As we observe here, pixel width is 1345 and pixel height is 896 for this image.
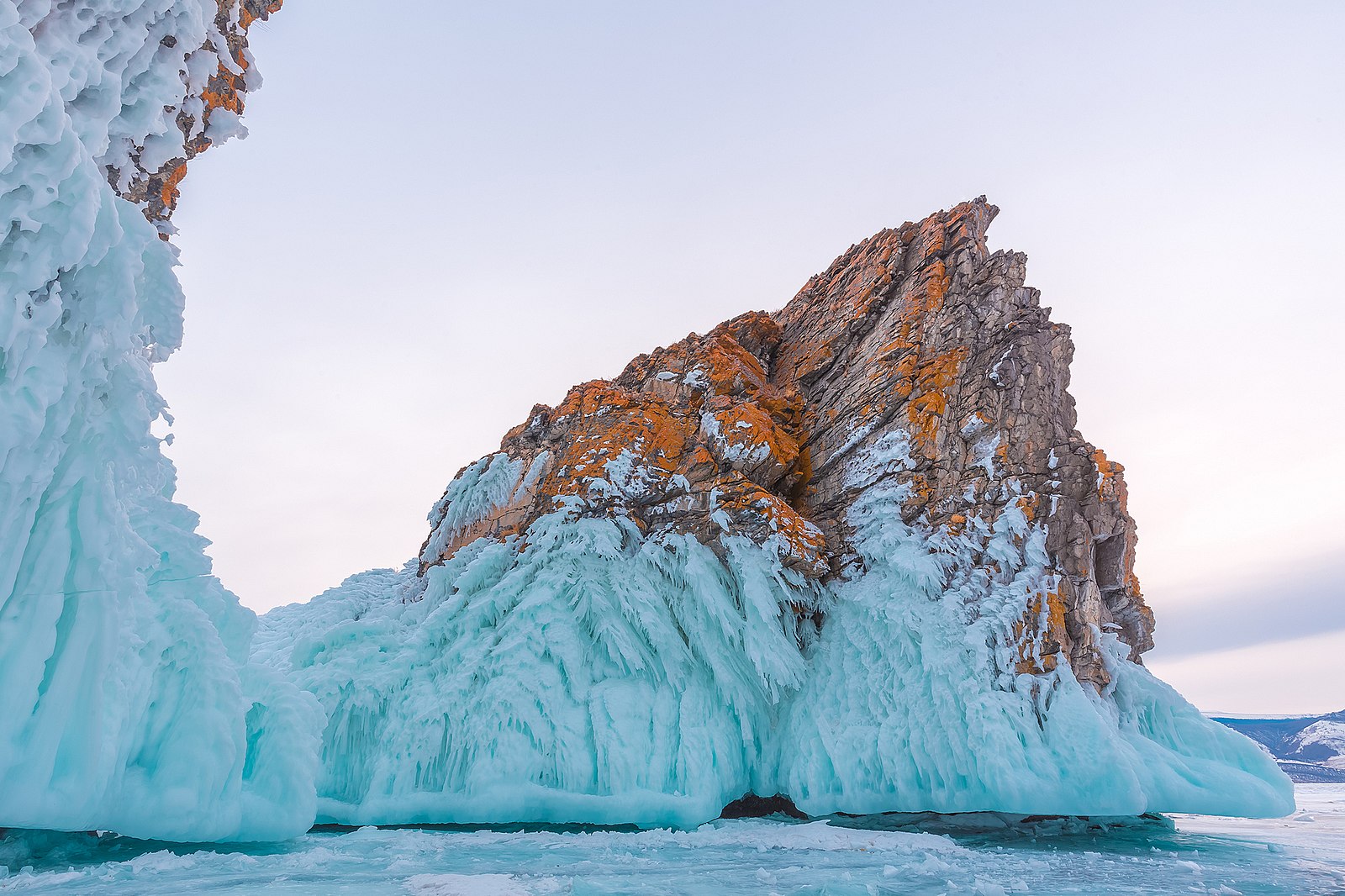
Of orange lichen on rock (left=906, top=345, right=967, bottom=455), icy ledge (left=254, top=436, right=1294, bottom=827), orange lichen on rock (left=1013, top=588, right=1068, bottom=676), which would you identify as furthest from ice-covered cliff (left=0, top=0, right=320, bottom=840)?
orange lichen on rock (left=906, top=345, right=967, bottom=455)

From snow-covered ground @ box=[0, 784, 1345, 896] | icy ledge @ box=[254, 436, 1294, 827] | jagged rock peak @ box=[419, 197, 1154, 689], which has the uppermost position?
jagged rock peak @ box=[419, 197, 1154, 689]

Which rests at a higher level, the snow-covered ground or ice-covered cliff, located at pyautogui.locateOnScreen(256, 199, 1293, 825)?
ice-covered cliff, located at pyautogui.locateOnScreen(256, 199, 1293, 825)

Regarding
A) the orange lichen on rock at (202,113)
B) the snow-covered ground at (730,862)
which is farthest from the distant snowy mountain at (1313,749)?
the orange lichen on rock at (202,113)

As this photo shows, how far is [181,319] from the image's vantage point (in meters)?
7.09

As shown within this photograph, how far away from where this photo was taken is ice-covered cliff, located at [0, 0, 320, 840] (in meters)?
5.56

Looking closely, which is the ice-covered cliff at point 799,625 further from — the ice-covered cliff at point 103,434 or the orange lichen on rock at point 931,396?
the ice-covered cliff at point 103,434

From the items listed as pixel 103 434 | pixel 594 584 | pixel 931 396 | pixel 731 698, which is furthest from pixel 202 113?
pixel 931 396

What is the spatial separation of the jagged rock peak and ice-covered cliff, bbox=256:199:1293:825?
67 millimetres

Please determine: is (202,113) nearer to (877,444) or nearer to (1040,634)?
(877,444)

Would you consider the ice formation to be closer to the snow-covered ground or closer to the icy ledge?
the icy ledge

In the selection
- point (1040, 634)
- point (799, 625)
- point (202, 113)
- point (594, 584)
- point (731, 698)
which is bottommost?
point (731, 698)

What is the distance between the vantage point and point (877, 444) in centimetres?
1620

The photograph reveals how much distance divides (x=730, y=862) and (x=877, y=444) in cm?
984

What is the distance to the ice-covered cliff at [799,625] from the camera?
12695mm
